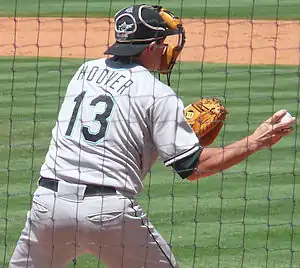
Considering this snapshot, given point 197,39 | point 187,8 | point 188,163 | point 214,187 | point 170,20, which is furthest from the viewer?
point 187,8

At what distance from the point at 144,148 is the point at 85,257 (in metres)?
2.04

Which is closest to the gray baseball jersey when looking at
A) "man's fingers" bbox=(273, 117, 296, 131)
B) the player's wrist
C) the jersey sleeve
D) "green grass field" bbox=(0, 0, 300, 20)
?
the jersey sleeve

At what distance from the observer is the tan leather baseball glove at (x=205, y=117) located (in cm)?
518

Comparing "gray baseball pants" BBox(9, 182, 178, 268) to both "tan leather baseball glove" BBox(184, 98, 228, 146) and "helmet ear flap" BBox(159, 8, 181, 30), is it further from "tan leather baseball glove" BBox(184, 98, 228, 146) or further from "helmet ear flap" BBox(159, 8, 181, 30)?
"helmet ear flap" BBox(159, 8, 181, 30)

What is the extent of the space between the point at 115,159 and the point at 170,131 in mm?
301

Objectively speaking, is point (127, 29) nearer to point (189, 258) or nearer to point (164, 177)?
point (189, 258)

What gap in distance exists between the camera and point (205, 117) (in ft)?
17.0

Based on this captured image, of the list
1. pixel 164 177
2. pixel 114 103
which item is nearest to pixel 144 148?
pixel 114 103

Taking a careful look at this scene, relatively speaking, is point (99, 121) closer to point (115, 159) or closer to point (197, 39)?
point (115, 159)

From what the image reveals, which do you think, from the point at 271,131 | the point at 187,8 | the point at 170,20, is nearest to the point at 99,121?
the point at 170,20

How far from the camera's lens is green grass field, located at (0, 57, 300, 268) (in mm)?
6660

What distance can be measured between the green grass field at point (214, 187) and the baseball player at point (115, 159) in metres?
1.76

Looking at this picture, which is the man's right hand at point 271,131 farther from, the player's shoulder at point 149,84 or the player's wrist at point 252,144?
the player's shoulder at point 149,84

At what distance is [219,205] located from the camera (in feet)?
24.8
